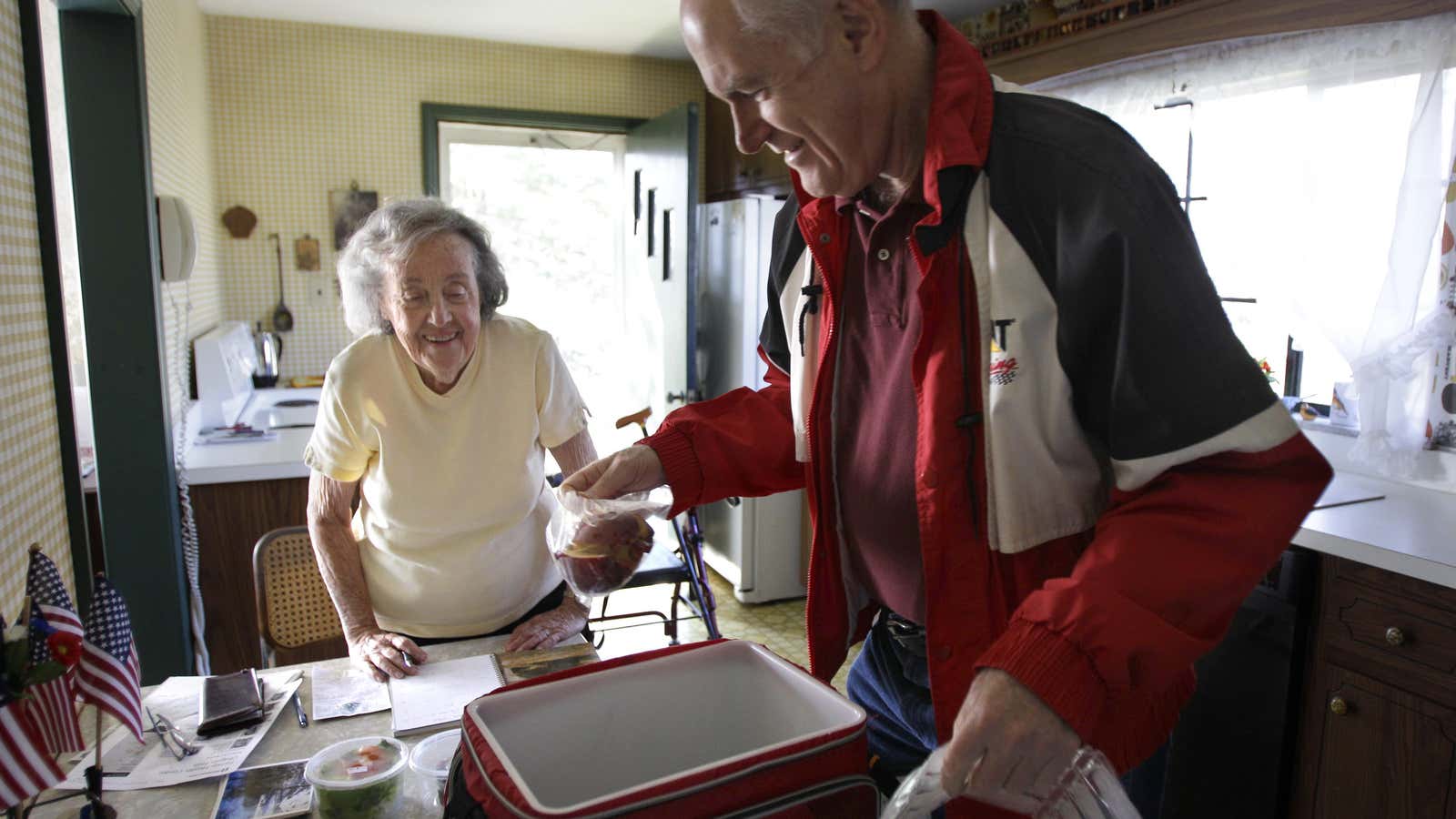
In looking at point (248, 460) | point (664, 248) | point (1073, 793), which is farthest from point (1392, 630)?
point (664, 248)

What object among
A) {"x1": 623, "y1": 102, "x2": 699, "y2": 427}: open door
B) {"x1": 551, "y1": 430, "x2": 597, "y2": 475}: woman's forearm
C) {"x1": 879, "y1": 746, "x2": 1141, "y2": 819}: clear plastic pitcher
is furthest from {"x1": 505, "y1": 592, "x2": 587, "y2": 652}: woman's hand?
{"x1": 623, "y1": 102, "x2": 699, "y2": 427}: open door

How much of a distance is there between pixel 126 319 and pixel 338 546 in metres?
1.08

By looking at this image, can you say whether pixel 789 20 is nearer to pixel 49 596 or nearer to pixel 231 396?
pixel 49 596

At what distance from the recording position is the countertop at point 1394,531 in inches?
65.8

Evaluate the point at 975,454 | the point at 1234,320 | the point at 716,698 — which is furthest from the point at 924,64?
the point at 1234,320

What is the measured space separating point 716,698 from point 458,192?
13.9ft

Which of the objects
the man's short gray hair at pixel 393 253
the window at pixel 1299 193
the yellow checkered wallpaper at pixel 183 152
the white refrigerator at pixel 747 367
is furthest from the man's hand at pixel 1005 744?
the white refrigerator at pixel 747 367

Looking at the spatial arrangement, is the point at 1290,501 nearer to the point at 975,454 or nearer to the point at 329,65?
the point at 975,454

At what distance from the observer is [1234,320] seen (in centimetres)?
272

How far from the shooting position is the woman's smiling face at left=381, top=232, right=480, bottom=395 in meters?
1.68

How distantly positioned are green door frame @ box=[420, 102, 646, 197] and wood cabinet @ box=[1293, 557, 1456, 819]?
12.5ft

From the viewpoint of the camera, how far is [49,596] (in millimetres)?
812

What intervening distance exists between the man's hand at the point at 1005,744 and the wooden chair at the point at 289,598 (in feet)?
4.87

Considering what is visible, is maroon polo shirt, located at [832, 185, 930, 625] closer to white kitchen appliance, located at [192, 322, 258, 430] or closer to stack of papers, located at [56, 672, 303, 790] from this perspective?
stack of papers, located at [56, 672, 303, 790]
